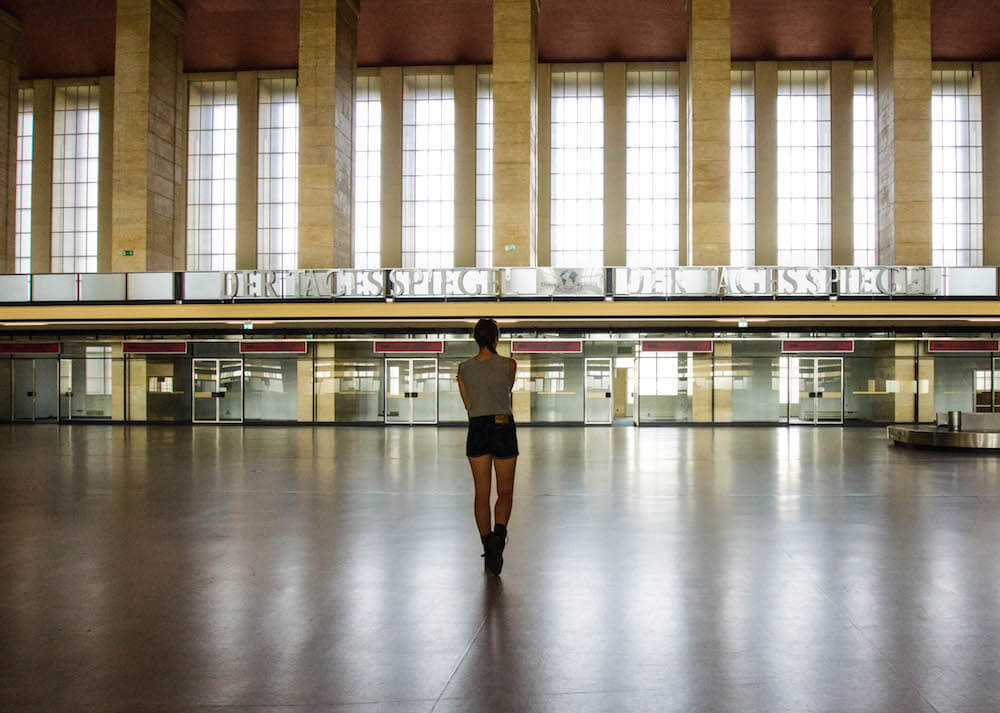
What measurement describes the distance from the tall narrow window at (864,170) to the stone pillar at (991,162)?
4.36 meters

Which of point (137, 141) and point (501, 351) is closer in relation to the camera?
point (137, 141)

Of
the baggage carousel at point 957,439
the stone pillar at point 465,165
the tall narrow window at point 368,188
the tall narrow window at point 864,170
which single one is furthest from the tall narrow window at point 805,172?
the tall narrow window at point 368,188

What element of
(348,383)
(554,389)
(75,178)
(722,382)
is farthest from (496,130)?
(75,178)

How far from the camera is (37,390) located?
28125mm

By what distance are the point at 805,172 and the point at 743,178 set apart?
249 cm

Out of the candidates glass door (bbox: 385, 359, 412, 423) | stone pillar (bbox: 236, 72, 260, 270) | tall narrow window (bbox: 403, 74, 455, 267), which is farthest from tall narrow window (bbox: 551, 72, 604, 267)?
stone pillar (bbox: 236, 72, 260, 270)

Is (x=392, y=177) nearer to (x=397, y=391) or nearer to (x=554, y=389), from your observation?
(x=397, y=391)

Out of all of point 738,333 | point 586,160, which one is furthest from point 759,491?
point 586,160

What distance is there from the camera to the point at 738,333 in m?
25.1

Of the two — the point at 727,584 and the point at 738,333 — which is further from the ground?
the point at 738,333

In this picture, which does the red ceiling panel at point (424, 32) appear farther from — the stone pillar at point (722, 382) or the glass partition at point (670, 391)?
the stone pillar at point (722, 382)

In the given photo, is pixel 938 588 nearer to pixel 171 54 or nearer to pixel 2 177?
pixel 171 54

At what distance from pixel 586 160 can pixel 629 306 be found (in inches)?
430

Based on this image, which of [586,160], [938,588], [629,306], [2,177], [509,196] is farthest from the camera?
[586,160]
